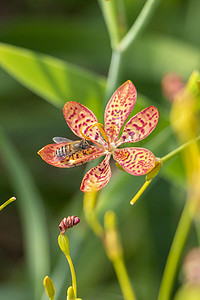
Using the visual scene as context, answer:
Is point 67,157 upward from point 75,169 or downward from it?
upward

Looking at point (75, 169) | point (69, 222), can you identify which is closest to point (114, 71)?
point (69, 222)

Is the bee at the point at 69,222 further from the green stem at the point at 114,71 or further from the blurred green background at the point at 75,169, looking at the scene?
the blurred green background at the point at 75,169

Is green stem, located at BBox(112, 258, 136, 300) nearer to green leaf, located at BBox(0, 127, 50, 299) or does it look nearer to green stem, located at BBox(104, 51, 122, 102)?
green stem, located at BBox(104, 51, 122, 102)

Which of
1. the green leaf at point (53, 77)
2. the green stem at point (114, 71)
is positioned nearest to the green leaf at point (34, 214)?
the green leaf at point (53, 77)

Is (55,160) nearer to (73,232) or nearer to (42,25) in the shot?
(73,232)

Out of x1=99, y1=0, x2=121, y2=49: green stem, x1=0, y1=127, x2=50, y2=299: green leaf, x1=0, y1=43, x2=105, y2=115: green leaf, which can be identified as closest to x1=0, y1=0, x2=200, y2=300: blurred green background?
x1=0, y1=127, x2=50, y2=299: green leaf

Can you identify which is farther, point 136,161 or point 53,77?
point 53,77

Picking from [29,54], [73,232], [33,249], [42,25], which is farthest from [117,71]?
[42,25]

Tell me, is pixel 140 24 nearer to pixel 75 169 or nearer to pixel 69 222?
pixel 69 222
